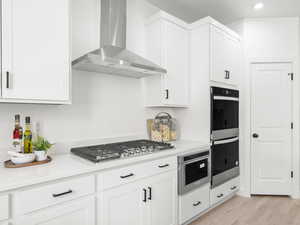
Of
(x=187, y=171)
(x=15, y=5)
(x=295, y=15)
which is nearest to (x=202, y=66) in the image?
(x=187, y=171)

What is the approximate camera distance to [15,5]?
55.5 inches

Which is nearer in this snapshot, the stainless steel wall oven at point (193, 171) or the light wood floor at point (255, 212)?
the stainless steel wall oven at point (193, 171)

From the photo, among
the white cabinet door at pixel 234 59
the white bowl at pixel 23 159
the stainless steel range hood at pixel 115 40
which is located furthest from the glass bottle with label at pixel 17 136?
the white cabinet door at pixel 234 59

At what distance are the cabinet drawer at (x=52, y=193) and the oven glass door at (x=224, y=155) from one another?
1793 mm

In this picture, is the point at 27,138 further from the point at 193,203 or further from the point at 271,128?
the point at 271,128

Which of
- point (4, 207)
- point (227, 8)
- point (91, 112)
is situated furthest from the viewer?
point (227, 8)

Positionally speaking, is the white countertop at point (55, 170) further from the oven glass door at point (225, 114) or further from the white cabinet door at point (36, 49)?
the oven glass door at point (225, 114)

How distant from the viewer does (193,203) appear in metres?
2.37

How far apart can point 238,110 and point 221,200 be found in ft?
4.64

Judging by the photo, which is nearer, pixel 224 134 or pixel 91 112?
pixel 91 112

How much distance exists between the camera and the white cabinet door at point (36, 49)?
1392mm

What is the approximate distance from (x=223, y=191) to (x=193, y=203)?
2.38 feet

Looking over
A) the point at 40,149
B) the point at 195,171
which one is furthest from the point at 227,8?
the point at 40,149

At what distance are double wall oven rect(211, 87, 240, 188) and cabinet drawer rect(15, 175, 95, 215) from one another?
178cm
